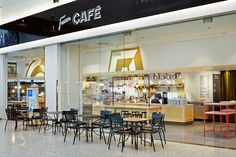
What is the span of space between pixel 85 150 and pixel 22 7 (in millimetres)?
7849

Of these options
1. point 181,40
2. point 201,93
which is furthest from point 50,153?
point 201,93

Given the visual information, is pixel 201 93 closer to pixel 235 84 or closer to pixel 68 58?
pixel 235 84

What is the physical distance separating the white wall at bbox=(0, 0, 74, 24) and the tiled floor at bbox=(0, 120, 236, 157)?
508 centimetres

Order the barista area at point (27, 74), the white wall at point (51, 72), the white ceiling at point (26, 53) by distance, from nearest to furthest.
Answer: the white wall at point (51, 72) < the white ceiling at point (26, 53) < the barista area at point (27, 74)

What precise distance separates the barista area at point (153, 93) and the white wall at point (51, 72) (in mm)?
1293

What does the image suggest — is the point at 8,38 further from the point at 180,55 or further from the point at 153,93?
the point at 180,55

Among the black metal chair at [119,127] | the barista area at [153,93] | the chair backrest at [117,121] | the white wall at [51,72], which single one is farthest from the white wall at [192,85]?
the chair backrest at [117,121]

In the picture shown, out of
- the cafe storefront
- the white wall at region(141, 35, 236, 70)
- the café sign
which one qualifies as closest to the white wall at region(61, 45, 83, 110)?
the cafe storefront

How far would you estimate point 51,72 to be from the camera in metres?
11.8

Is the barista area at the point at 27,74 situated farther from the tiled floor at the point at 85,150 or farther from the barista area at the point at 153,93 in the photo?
the tiled floor at the point at 85,150

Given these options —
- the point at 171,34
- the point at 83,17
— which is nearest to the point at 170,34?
the point at 171,34

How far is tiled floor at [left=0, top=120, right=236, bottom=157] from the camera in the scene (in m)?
6.62

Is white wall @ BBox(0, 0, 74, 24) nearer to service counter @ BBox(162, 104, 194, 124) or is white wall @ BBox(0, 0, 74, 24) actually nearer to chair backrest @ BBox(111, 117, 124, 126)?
chair backrest @ BBox(111, 117, 124, 126)

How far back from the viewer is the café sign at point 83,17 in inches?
382
